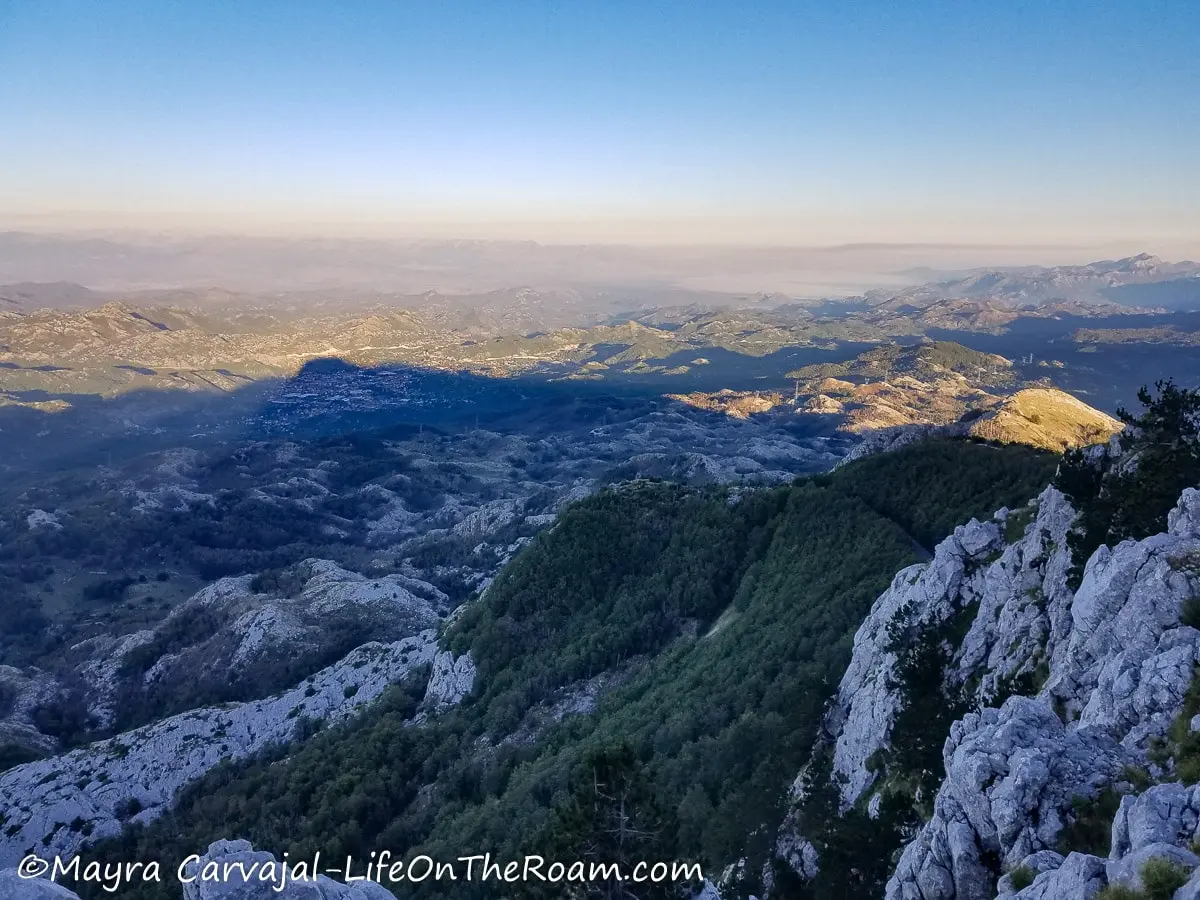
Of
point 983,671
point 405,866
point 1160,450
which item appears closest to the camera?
point 983,671

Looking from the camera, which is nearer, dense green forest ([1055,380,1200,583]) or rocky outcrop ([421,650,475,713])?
dense green forest ([1055,380,1200,583])

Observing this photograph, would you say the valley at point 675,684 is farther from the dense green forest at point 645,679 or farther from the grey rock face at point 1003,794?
the dense green forest at point 645,679

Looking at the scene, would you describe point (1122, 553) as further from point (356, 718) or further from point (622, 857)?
point (356, 718)

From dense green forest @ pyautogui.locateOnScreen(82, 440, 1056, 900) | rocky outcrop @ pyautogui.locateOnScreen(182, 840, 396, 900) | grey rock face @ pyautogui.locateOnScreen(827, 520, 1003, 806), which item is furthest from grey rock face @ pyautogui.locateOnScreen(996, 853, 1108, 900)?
rocky outcrop @ pyautogui.locateOnScreen(182, 840, 396, 900)

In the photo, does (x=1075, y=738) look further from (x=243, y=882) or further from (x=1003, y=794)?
(x=243, y=882)

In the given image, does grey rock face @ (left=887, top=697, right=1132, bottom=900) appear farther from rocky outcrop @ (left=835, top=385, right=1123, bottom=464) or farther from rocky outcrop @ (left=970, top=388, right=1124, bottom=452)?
rocky outcrop @ (left=970, top=388, right=1124, bottom=452)

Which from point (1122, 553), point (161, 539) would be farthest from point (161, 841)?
point (161, 539)

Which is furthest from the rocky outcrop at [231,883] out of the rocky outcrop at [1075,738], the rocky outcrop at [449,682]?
the rocky outcrop at [449,682]
